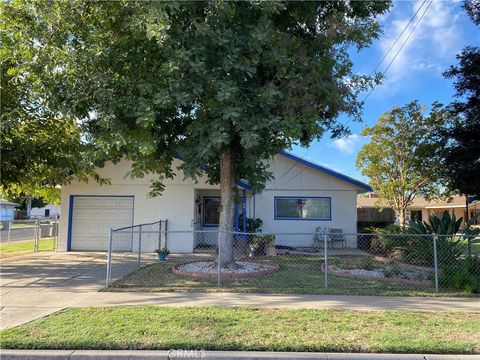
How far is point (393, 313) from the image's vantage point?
7020mm

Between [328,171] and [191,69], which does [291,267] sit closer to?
[191,69]

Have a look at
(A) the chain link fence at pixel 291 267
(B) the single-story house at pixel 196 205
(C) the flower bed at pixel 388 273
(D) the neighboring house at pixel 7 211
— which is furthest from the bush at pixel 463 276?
(D) the neighboring house at pixel 7 211

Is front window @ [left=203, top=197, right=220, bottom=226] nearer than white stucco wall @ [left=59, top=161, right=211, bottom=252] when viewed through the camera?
No

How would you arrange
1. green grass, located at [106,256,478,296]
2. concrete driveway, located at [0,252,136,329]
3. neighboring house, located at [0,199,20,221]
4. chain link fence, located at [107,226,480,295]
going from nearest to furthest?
concrete driveway, located at [0,252,136,329] < green grass, located at [106,256,478,296] < chain link fence, located at [107,226,480,295] < neighboring house, located at [0,199,20,221]

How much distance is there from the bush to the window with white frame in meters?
9.28

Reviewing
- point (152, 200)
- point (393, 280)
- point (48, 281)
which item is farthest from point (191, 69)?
point (152, 200)

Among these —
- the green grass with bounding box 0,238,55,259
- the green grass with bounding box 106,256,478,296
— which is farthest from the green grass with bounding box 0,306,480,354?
the green grass with bounding box 0,238,55,259

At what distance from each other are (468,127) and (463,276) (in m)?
6.83

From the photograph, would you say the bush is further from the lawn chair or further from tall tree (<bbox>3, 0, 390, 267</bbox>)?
the lawn chair

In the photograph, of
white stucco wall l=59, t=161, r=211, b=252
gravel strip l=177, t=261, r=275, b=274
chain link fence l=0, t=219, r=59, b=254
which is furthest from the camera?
chain link fence l=0, t=219, r=59, b=254

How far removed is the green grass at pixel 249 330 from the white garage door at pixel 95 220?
9652 mm

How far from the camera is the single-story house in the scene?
16344 mm

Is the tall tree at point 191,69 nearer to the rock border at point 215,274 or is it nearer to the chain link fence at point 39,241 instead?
the rock border at point 215,274

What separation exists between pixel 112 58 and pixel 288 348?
24.0ft
